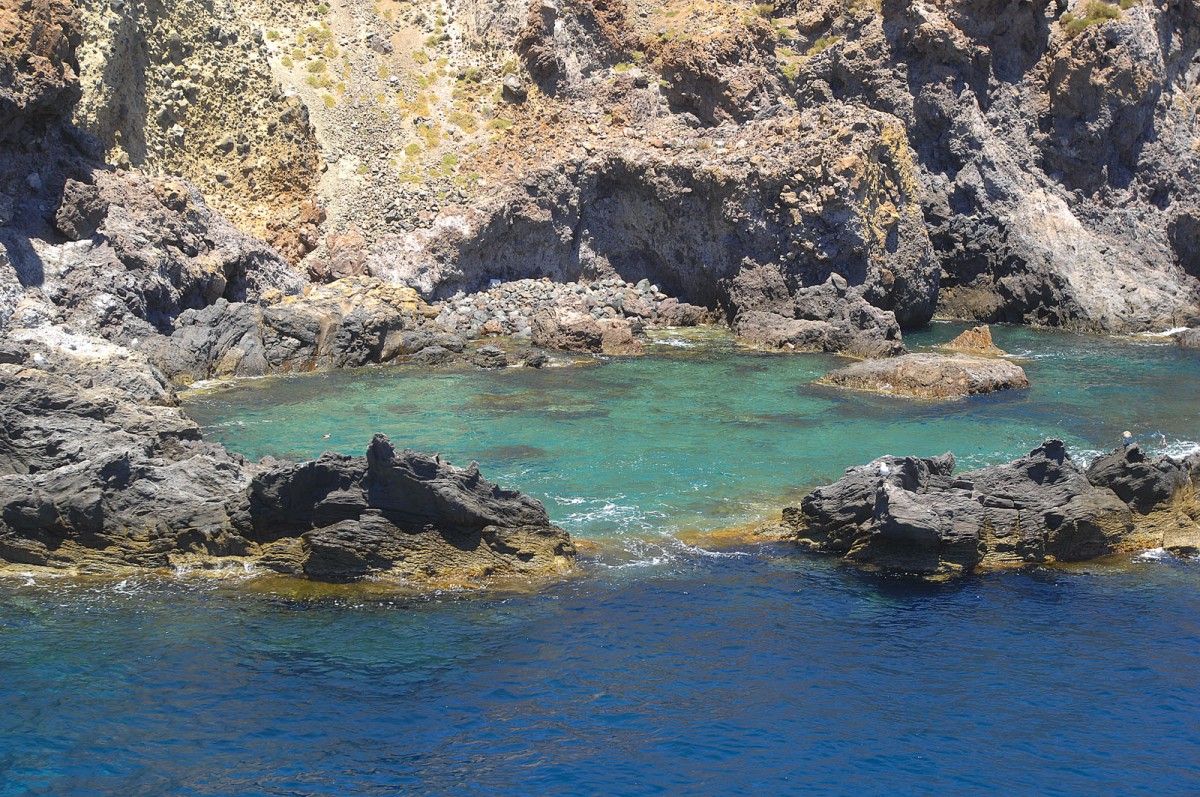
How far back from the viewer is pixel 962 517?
65.5 ft

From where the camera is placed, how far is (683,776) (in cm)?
1346

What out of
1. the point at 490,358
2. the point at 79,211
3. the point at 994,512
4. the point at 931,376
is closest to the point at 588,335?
the point at 490,358

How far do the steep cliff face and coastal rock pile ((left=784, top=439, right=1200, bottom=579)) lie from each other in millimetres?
26716

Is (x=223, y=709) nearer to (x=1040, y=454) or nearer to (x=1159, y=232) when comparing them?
(x=1040, y=454)

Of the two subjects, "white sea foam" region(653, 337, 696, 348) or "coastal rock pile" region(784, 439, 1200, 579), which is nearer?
"coastal rock pile" region(784, 439, 1200, 579)

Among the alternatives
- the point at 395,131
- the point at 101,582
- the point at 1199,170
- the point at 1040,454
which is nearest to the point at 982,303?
the point at 1199,170

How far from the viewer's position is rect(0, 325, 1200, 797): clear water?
13.5 metres

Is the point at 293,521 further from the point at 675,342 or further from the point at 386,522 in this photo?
the point at 675,342

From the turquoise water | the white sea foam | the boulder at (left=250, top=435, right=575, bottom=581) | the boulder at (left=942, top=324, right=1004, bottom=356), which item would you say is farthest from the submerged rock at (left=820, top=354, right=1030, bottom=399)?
the boulder at (left=250, top=435, right=575, bottom=581)

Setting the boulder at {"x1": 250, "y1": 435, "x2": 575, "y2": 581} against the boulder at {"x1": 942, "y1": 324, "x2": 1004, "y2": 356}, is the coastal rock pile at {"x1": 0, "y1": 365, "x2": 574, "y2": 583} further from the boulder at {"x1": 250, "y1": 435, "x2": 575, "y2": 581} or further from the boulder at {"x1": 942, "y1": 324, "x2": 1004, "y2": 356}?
the boulder at {"x1": 942, "y1": 324, "x2": 1004, "y2": 356}

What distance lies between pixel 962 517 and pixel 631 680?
7.36 meters

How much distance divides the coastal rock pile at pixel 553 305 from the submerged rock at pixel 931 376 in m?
12.4

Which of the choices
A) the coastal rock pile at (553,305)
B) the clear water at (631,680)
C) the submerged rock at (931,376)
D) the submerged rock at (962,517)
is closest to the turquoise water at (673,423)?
the clear water at (631,680)

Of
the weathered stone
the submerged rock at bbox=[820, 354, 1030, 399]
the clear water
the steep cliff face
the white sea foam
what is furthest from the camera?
the steep cliff face
